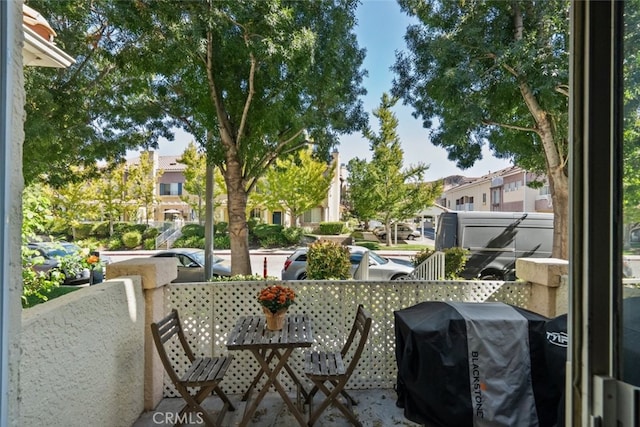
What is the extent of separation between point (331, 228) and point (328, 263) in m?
17.4

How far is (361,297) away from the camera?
392 cm

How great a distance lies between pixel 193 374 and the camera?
2.93m

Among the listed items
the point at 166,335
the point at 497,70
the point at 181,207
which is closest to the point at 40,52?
the point at 166,335

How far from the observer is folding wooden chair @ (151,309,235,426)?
2.72 meters

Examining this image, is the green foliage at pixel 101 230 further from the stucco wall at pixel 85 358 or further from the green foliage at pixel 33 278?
the stucco wall at pixel 85 358

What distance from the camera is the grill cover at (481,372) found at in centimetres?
238

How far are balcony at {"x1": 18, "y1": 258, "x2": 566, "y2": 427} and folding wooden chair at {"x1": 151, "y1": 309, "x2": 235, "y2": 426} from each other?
294 mm

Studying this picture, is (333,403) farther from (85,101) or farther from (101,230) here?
(101,230)

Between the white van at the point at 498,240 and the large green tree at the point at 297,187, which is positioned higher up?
the large green tree at the point at 297,187

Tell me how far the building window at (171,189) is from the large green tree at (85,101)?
23.9 metres

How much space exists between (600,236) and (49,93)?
24.8 feet

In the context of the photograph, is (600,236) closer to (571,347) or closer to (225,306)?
(571,347)

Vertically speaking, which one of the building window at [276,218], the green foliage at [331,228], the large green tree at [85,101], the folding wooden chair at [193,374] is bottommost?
the folding wooden chair at [193,374]

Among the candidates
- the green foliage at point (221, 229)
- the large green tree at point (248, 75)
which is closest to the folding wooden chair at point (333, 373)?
the large green tree at point (248, 75)
